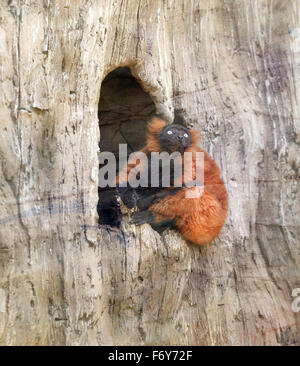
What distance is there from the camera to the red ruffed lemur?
4.24 meters

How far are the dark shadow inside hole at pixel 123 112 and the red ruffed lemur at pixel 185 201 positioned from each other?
0.38 meters

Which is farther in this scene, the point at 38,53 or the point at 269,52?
the point at 269,52

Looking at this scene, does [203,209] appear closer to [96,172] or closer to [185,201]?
[185,201]

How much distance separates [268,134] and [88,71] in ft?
5.63

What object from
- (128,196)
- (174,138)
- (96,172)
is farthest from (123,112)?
(96,172)

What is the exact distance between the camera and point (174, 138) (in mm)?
4688

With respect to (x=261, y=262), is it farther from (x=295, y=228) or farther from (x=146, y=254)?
(x=146, y=254)

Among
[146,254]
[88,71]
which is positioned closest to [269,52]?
[88,71]

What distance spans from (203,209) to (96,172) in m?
1.04

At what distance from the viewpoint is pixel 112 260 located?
3.92 metres

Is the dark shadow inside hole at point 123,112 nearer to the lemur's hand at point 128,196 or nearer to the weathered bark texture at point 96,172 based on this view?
the weathered bark texture at point 96,172

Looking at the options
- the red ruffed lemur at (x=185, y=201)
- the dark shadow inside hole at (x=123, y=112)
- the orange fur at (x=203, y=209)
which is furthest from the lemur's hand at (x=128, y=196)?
the dark shadow inside hole at (x=123, y=112)

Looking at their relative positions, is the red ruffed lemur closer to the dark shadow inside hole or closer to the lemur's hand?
the lemur's hand

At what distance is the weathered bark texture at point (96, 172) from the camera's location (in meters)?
3.42
